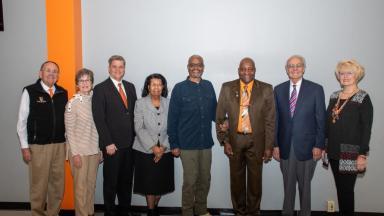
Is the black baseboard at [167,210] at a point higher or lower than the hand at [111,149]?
lower

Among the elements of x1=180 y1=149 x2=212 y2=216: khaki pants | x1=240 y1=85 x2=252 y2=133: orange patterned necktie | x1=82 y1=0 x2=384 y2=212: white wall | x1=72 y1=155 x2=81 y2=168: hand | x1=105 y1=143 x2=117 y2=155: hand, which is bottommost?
x1=180 y1=149 x2=212 y2=216: khaki pants

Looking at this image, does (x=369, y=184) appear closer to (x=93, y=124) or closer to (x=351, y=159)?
(x=351, y=159)

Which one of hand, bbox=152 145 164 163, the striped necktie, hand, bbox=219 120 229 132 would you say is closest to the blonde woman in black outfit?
the striped necktie

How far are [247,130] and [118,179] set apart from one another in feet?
4.85

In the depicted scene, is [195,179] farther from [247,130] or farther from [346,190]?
[346,190]

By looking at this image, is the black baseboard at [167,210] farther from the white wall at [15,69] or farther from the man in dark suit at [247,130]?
the man in dark suit at [247,130]

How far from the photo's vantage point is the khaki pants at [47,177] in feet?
9.88

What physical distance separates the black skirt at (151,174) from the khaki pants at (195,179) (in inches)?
7.7

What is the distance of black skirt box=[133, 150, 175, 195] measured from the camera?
3100mm

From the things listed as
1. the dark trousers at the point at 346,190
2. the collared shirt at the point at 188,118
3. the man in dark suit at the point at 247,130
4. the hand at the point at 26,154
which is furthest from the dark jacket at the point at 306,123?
the hand at the point at 26,154

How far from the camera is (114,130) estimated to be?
305 cm

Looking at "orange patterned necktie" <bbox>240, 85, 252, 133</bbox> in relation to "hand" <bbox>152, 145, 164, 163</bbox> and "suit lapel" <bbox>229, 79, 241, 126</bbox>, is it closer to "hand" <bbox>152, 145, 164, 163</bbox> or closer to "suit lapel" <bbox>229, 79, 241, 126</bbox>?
"suit lapel" <bbox>229, 79, 241, 126</bbox>

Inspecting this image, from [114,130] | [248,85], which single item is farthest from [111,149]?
[248,85]

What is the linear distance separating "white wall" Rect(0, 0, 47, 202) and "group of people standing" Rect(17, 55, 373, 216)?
77 cm
